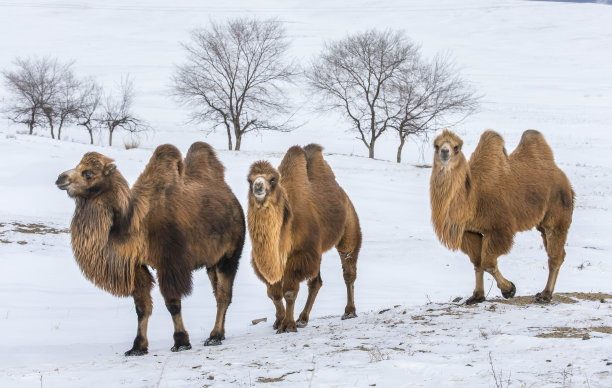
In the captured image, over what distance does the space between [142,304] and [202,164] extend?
2285 mm

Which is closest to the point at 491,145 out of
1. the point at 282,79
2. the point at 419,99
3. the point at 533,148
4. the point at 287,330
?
the point at 533,148

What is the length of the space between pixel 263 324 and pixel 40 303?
127 inches

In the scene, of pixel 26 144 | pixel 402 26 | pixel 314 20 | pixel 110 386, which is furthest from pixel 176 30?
pixel 110 386

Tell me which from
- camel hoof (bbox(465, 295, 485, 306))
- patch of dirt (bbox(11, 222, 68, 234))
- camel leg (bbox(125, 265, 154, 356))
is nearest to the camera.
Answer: camel leg (bbox(125, 265, 154, 356))

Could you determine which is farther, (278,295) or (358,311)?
(358,311)

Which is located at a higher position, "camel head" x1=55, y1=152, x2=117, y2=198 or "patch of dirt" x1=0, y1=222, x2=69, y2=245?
"camel head" x1=55, y1=152, x2=117, y2=198

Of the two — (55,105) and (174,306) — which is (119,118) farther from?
(174,306)

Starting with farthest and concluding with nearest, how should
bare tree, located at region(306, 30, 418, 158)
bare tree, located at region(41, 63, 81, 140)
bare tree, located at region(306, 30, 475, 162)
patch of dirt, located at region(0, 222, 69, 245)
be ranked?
bare tree, located at region(41, 63, 81, 140) < bare tree, located at region(306, 30, 418, 158) < bare tree, located at region(306, 30, 475, 162) < patch of dirt, located at region(0, 222, 69, 245)

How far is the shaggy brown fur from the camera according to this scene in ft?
25.7

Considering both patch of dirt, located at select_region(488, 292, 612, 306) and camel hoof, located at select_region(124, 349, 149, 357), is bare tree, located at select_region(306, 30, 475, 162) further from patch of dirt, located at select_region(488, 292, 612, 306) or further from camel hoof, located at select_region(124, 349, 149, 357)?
camel hoof, located at select_region(124, 349, 149, 357)

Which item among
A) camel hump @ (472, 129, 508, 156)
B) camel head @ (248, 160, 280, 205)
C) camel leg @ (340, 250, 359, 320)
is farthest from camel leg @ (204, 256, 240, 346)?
camel hump @ (472, 129, 508, 156)

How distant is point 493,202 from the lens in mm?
7977

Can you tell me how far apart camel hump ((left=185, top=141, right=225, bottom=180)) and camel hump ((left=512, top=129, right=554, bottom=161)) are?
12.7 feet

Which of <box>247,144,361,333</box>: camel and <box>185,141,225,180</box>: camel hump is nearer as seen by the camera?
<box>247,144,361,333</box>: camel
